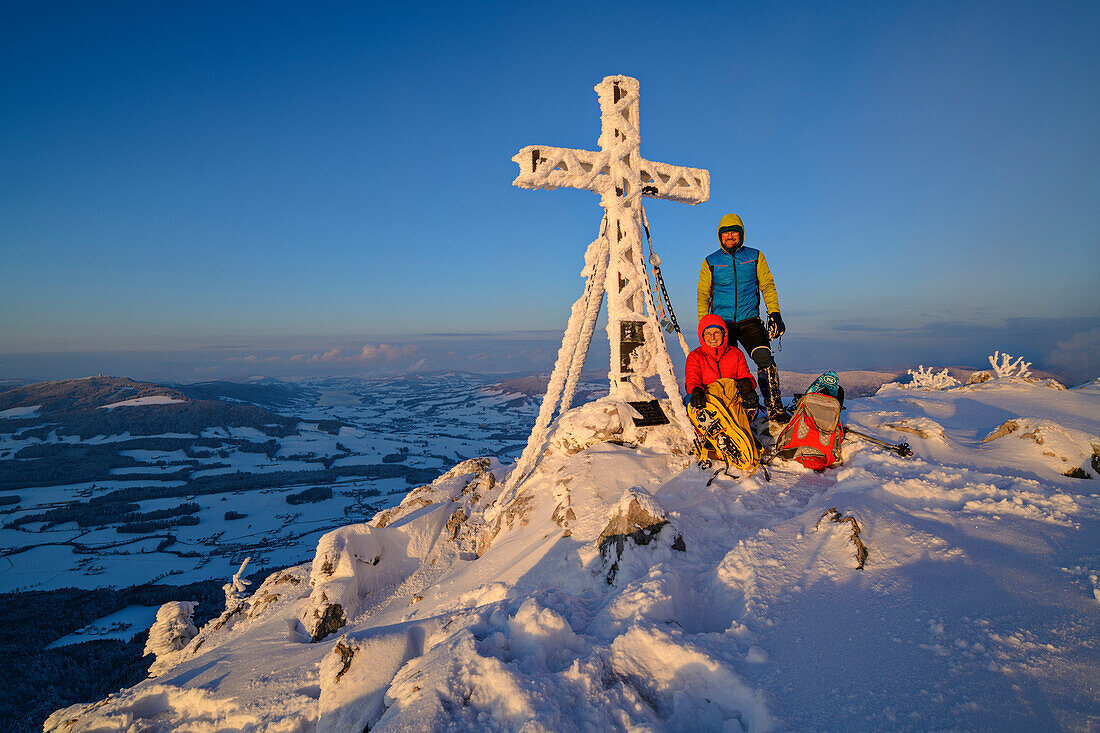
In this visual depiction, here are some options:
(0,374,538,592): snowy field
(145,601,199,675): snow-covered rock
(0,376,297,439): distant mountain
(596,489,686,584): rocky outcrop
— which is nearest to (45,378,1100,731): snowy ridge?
(596,489,686,584): rocky outcrop

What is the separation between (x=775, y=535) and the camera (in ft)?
11.7

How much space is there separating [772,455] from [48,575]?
8422 cm

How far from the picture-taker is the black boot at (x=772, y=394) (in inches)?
253

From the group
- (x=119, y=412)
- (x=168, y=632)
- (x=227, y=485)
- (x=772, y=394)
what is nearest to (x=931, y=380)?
(x=772, y=394)

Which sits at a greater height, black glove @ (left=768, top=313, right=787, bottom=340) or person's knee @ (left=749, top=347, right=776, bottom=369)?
black glove @ (left=768, top=313, right=787, bottom=340)

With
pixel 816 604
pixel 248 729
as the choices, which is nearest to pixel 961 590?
pixel 816 604

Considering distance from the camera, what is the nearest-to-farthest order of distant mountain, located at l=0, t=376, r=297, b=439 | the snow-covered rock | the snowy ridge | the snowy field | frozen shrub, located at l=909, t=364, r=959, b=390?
the snowy ridge → the snow-covered rock → frozen shrub, located at l=909, t=364, r=959, b=390 → the snowy field → distant mountain, located at l=0, t=376, r=297, b=439

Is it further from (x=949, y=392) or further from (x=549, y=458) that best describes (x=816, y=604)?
(x=949, y=392)

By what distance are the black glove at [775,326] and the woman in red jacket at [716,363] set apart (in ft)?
→ 1.85

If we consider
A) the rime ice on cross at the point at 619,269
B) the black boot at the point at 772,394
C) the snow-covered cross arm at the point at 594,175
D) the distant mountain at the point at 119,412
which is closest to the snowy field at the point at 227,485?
the distant mountain at the point at 119,412

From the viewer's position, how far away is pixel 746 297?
6.42m

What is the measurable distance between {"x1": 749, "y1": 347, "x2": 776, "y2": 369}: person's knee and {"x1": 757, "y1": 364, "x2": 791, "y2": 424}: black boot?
83 millimetres

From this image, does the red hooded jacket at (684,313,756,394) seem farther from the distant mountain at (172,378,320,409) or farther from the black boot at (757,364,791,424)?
the distant mountain at (172,378,320,409)

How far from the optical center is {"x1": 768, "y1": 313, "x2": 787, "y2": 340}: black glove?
20.3 ft
